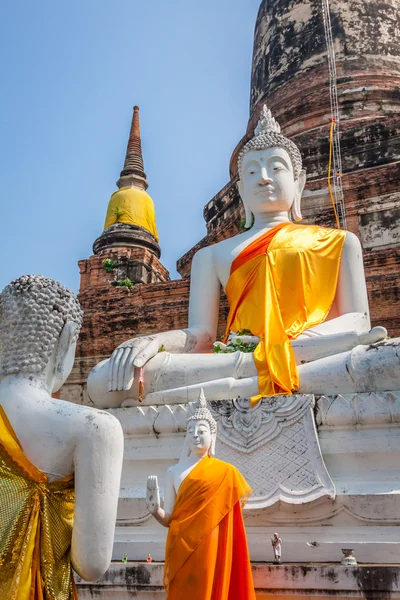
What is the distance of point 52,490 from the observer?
6.81 feet

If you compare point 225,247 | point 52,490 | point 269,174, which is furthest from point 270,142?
point 52,490

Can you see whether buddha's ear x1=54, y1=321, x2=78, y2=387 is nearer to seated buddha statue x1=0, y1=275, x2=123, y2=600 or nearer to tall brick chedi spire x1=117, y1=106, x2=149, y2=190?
seated buddha statue x1=0, y1=275, x2=123, y2=600

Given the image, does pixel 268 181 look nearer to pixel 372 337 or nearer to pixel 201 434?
pixel 372 337

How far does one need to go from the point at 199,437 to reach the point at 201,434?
0.02 meters

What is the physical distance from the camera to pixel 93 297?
10328mm

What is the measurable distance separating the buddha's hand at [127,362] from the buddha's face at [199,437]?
4.14 feet

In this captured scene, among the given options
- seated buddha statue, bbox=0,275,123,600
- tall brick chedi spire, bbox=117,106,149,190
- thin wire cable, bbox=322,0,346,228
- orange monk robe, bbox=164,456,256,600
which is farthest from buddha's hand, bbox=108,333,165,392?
tall brick chedi spire, bbox=117,106,149,190

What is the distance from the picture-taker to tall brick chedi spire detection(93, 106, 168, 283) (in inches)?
547

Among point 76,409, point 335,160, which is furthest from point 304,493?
point 335,160

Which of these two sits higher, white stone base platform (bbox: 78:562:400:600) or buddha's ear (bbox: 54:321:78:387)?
buddha's ear (bbox: 54:321:78:387)

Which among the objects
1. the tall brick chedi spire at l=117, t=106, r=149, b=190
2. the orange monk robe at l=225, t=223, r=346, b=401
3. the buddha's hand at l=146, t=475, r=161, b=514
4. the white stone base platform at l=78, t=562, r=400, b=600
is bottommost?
the white stone base platform at l=78, t=562, r=400, b=600

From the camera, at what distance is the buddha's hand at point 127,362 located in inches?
183

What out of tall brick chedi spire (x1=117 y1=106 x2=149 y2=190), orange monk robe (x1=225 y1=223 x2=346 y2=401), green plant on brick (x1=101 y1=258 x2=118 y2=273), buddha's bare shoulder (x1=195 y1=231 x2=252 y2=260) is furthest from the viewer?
tall brick chedi spire (x1=117 y1=106 x2=149 y2=190)

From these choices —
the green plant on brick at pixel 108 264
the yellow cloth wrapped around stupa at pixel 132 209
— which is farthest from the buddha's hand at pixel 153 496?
the yellow cloth wrapped around stupa at pixel 132 209
